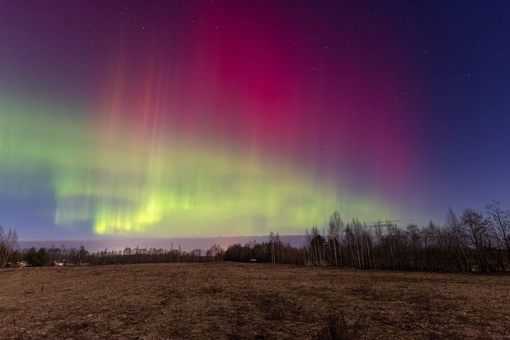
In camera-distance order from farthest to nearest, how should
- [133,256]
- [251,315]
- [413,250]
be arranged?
[133,256], [413,250], [251,315]

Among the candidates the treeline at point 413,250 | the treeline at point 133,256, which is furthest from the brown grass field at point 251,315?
the treeline at point 133,256

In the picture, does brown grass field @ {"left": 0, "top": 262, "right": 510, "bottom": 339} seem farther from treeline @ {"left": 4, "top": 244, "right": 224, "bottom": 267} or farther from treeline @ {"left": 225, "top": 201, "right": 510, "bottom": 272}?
treeline @ {"left": 4, "top": 244, "right": 224, "bottom": 267}

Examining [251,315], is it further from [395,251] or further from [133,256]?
[133,256]

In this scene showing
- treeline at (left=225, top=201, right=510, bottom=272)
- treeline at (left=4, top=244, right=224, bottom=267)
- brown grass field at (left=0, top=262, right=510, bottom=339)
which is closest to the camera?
brown grass field at (left=0, top=262, right=510, bottom=339)

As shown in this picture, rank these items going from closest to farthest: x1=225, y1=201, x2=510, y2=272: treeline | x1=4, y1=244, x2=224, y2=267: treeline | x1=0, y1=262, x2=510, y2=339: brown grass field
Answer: x1=0, y1=262, x2=510, y2=339: brown grass field → x1=225, y1=201, x2=510, y2=272: treeline → x1=4, y1=244, x2=224, y2=267: treeline

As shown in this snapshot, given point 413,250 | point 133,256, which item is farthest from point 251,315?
point 133,256

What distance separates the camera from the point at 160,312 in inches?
659

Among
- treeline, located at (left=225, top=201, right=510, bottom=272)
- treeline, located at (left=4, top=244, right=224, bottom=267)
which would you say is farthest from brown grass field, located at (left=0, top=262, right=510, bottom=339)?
treeline, located at (left=4, top=244, right=224, bottom=267)

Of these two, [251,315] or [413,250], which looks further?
[413,250]

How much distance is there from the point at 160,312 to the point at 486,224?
7672 centimetres

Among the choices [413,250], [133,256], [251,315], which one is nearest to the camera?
[251,315]

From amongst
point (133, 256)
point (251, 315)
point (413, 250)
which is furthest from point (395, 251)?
point (133, 256)

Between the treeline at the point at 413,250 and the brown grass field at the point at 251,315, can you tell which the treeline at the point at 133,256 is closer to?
the treeline at the point at 413,250

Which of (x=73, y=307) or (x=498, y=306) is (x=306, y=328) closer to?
(x=498, y=306)
